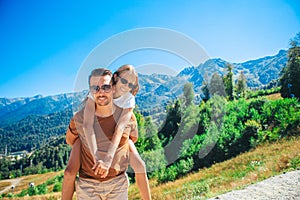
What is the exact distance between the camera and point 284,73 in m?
18.3

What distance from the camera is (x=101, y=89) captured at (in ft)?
7.94

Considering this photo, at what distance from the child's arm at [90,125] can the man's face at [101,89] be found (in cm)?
8

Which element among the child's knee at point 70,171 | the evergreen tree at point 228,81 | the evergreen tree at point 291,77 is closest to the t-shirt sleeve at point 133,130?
the child's knee at point 70,171

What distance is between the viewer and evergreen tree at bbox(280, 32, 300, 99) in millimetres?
16781

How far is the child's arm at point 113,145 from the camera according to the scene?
2.23 m

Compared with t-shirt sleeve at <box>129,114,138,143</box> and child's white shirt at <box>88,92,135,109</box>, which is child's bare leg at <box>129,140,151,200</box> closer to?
t-shirt sleeve at <box>129,114,138,143</box>

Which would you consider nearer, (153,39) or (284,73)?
(153,39)

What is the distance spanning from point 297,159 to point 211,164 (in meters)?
5.62

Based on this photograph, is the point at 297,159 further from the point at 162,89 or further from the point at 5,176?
the point at 5,176

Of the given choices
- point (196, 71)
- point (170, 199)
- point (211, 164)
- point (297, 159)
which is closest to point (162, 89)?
point (196, 71)

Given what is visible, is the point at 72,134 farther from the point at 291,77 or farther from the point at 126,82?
the point at 291,77

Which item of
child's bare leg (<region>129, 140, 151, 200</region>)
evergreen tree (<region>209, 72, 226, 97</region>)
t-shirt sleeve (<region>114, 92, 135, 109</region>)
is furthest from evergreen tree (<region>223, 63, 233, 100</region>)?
t-shirt sleeve (<region>114, 92, 135, 109</region>)

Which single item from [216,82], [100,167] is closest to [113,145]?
[100,167]

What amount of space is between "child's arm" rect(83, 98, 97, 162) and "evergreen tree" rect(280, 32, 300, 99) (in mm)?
16608
